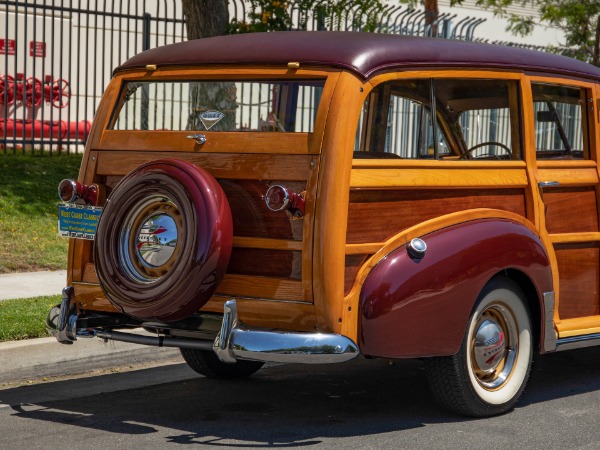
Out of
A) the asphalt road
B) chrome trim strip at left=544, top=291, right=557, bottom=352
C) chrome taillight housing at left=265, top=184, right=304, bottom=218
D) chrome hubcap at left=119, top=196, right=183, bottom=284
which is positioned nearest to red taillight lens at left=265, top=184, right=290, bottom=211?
chrome taillight housing at left=265, top=184, right=304, bottom=218

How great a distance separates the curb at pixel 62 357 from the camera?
22.4ft

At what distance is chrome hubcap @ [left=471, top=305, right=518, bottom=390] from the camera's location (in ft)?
19.4

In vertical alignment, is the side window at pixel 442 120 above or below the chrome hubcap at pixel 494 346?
above

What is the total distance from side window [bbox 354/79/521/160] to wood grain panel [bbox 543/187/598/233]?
0.37 meters

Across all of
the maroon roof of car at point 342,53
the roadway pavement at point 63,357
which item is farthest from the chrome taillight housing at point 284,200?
the roadway pavement at point 63,357

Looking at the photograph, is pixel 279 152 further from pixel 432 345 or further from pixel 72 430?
pixel 72 430

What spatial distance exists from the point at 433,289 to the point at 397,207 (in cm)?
46

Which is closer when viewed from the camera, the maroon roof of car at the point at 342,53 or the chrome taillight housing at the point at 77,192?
the maroon roof of car at the point at 342,53

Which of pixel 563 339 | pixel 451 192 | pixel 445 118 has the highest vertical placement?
pixel 445 118

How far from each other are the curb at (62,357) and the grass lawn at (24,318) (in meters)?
0.13

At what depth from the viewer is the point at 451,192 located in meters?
5.91

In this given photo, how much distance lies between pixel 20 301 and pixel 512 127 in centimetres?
406

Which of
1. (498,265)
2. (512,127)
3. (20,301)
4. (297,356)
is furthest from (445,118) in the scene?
(20,301)

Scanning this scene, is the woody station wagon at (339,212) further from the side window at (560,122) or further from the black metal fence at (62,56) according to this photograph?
the black metal fence at (62,56)
